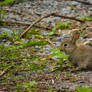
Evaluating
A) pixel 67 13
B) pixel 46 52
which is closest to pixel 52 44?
pixel 46 52

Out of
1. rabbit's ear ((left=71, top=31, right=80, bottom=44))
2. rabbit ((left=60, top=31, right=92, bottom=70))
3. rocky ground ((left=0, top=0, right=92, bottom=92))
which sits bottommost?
rocky ground ((left=0, top=0, right=92, bottom=92))

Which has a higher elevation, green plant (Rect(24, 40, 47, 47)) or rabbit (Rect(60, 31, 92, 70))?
rabbit (Rect(60, 31, 92, 70))

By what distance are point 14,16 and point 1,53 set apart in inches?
161

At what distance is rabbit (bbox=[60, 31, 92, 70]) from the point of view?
5.38 meters

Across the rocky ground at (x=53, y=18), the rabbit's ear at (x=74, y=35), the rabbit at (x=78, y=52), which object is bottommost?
the rocky ground at (x=53, y=18)

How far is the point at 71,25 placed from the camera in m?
9.16

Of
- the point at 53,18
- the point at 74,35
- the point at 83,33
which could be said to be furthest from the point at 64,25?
the point at 74,35

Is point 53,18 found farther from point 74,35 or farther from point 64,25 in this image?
point 74,35

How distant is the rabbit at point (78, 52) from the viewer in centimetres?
538

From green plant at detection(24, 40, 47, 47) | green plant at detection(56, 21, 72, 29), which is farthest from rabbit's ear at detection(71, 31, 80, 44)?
green plant at detection(56, 21, 72, 29)

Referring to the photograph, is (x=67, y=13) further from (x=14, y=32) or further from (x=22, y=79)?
(x=22, y=79)

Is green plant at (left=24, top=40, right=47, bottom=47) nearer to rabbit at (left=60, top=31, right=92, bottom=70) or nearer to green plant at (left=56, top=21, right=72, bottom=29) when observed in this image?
rabbit at (left=60, top=31, right=92, bottom=70)

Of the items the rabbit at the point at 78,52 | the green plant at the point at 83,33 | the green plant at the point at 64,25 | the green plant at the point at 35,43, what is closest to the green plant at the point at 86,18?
the green plant at the point at 64,25

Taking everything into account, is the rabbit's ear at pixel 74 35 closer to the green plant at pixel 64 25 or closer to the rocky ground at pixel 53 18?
the rocky ground at pixel 53 18
